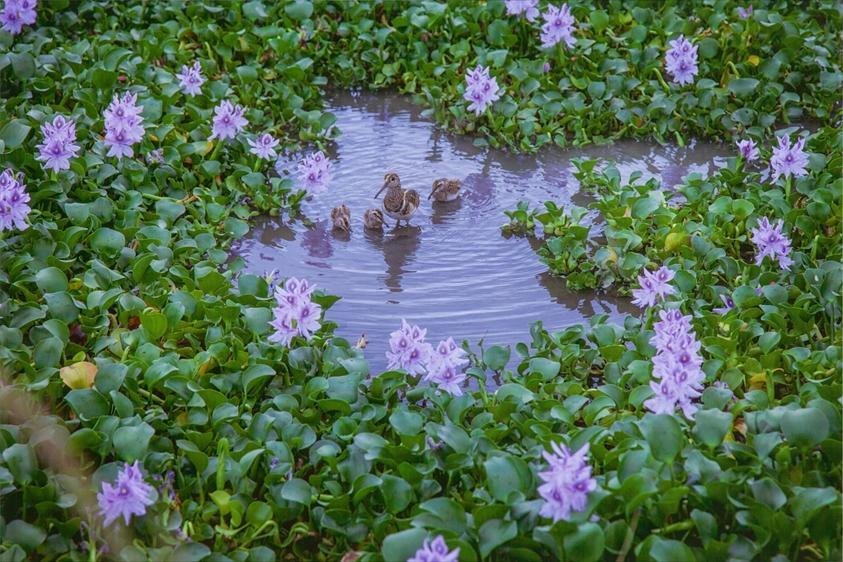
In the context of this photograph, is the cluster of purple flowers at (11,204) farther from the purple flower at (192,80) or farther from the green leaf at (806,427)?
the green leaf at (806,427)

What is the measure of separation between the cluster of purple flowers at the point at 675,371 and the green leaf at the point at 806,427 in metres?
0.28

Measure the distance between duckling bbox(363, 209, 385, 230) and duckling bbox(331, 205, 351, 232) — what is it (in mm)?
89

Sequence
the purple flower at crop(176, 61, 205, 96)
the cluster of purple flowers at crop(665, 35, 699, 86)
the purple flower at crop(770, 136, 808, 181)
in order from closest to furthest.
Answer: the purple flower at crop(770, 136, 808, 181)
the purple flower at crop(176, 61, 205, 96)
the cluster of purple flowers at crop(665, 35, 699, 86)

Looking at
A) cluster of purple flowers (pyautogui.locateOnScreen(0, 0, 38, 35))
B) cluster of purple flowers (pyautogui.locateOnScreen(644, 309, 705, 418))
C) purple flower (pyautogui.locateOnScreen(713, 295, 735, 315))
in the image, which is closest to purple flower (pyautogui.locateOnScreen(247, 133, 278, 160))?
cluster of purple flowers (pyautogui.locateOnScreen(0, 0, 38, 35))

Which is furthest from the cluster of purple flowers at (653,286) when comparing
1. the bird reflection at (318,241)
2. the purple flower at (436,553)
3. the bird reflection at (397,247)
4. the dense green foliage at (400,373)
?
the purple flower at (436,553)

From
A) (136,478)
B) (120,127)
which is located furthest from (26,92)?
(136,478)

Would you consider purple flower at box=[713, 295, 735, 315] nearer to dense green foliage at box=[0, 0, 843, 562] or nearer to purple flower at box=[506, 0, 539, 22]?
dense green foliage at box=[0, 0, 843, 562]

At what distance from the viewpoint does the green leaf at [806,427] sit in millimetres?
2969

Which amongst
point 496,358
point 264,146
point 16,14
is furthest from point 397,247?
point 16,14

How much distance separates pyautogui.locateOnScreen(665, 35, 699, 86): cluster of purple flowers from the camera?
Answer: 18.4 feet

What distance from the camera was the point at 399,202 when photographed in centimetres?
493

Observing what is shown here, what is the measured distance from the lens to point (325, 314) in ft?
14.0

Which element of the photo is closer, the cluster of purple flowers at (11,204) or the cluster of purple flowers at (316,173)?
the cluster of purple flowers at (11,204)

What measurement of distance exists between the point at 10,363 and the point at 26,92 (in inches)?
93.3
